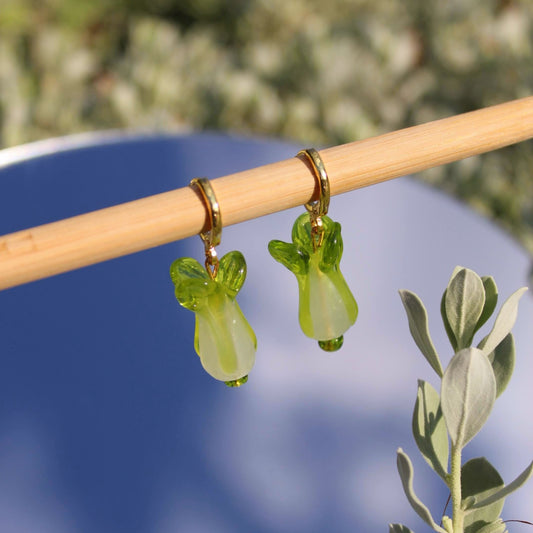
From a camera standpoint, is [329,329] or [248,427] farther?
[248,427]

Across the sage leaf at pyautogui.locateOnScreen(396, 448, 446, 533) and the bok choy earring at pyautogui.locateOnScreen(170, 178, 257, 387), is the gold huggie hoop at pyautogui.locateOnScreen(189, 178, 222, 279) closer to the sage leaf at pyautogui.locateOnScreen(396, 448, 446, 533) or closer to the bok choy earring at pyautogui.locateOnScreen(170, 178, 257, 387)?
the bok choy earring at pyautogui.locateOnScreen(170, 178, 257, 387)

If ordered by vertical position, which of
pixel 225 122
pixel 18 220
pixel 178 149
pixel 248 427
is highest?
pixel 225 122

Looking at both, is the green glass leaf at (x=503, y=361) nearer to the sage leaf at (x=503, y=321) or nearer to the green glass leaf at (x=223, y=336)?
the sage leaf at (x=503, y=321)

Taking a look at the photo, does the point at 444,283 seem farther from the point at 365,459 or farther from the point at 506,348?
the point at 506,348

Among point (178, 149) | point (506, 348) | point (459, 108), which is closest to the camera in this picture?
point (506, 348)

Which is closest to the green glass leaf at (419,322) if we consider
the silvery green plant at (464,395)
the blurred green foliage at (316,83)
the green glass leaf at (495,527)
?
the silvery green plant at (464,395)

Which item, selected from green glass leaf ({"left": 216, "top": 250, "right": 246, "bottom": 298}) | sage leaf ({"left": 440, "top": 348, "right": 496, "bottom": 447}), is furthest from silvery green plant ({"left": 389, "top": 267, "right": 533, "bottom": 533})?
green glass leaf ({"left": 216, "top": 250, "right": 246, "bottom": 298})

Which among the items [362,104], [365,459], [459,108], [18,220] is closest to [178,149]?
[18,220]
